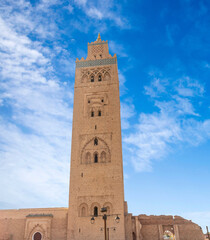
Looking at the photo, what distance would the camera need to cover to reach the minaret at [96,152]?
692 inches

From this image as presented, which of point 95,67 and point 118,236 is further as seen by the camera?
point 95,67

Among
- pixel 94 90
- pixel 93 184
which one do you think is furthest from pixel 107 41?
pixel 93 184

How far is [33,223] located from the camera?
18.2 metres

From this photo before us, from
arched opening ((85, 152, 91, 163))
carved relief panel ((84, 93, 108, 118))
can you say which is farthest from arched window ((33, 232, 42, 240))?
carved relief panel ((84, 93, 108, 118))

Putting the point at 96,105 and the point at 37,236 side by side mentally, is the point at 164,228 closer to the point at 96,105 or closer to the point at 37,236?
the point at 37,236

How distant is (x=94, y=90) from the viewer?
22484 mm

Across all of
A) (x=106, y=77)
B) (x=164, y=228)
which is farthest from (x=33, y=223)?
(x=106, y=77)

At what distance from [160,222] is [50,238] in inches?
332

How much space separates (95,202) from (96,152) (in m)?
3.82

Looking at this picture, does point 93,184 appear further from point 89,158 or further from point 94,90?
point 94,90

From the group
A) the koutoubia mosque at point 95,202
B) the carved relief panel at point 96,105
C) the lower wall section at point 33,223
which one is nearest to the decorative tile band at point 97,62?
the koutoubia mosque at point 95,202

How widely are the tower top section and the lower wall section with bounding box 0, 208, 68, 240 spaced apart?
44.4ft

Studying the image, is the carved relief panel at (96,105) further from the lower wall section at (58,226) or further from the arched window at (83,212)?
the lower wall section at (58,226)

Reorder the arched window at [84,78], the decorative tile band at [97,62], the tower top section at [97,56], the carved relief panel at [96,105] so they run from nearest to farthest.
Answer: the carved relief panel at [96,105]
the arched window at [84,78]
the decorative tile band at [97,62]
the tower top section at [97,56]
